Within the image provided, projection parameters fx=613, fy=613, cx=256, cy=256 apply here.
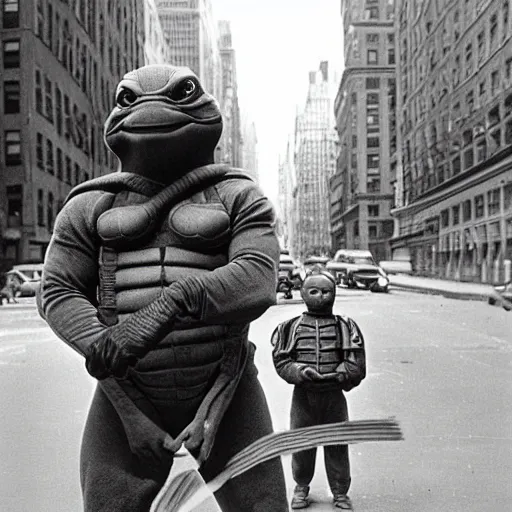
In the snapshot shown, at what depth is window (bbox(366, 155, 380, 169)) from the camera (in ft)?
7.94

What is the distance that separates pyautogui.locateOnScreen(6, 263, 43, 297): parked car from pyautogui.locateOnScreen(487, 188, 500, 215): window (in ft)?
6.21

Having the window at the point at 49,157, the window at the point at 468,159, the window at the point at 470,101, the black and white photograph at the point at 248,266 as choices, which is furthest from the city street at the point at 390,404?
the window at the point at 470,101

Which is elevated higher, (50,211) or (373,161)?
(373,161)

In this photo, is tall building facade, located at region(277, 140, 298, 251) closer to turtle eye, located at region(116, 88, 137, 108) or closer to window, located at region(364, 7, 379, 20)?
window, located at region(364, 7, 379, 20)

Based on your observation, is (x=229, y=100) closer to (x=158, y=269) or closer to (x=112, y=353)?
(x=158, y=269)

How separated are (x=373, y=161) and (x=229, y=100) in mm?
687

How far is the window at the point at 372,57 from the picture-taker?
243 centimetres

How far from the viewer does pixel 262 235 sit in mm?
1273

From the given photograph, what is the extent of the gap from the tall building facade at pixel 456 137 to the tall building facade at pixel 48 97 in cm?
118

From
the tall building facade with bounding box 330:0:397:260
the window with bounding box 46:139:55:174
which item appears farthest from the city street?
the window with bounding box 46:139:55:174

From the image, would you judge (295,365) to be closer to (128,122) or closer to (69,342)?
(69,342)

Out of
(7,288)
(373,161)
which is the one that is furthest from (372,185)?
(7,288)

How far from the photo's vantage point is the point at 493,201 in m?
2.68

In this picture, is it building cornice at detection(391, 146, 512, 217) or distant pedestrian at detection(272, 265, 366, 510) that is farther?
building cornice at detection(391, 146, 512, 217)
